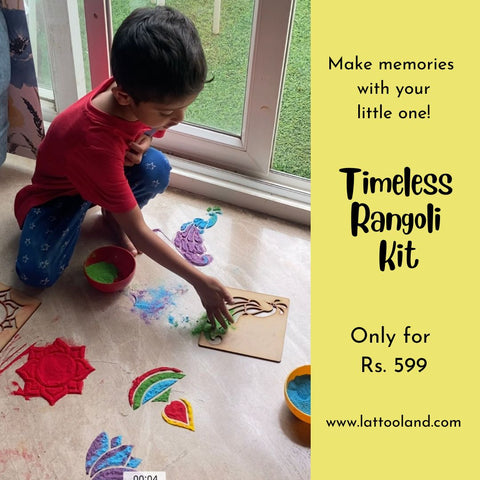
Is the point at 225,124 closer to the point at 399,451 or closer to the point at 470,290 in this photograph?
the point at 470,290

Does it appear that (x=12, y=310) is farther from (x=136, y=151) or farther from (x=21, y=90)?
(x=21, y=90)

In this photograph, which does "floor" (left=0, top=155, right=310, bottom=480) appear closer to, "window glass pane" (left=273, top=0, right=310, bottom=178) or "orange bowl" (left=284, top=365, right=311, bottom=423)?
"orange bowl" (left=284, top=365, right=311, bottom=423)

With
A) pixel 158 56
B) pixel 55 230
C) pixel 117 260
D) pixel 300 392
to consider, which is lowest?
pixel 300 392

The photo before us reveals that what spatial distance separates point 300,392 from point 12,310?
0.68 m

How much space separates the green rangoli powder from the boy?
7cm

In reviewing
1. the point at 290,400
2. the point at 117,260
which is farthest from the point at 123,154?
the point at 290,400

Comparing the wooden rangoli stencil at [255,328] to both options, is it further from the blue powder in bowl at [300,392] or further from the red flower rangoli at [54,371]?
the red flower rangoli at [54,371]

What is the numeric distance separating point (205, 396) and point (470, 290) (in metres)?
0.57

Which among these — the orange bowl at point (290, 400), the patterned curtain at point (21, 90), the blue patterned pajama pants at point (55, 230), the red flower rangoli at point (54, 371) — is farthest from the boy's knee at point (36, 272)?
the orange bowl at point (290, 400)

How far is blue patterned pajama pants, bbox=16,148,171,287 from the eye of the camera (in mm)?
1336

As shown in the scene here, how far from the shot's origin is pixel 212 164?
1738mm

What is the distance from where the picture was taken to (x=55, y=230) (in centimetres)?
136

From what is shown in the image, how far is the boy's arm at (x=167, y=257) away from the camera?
119 centimetres
